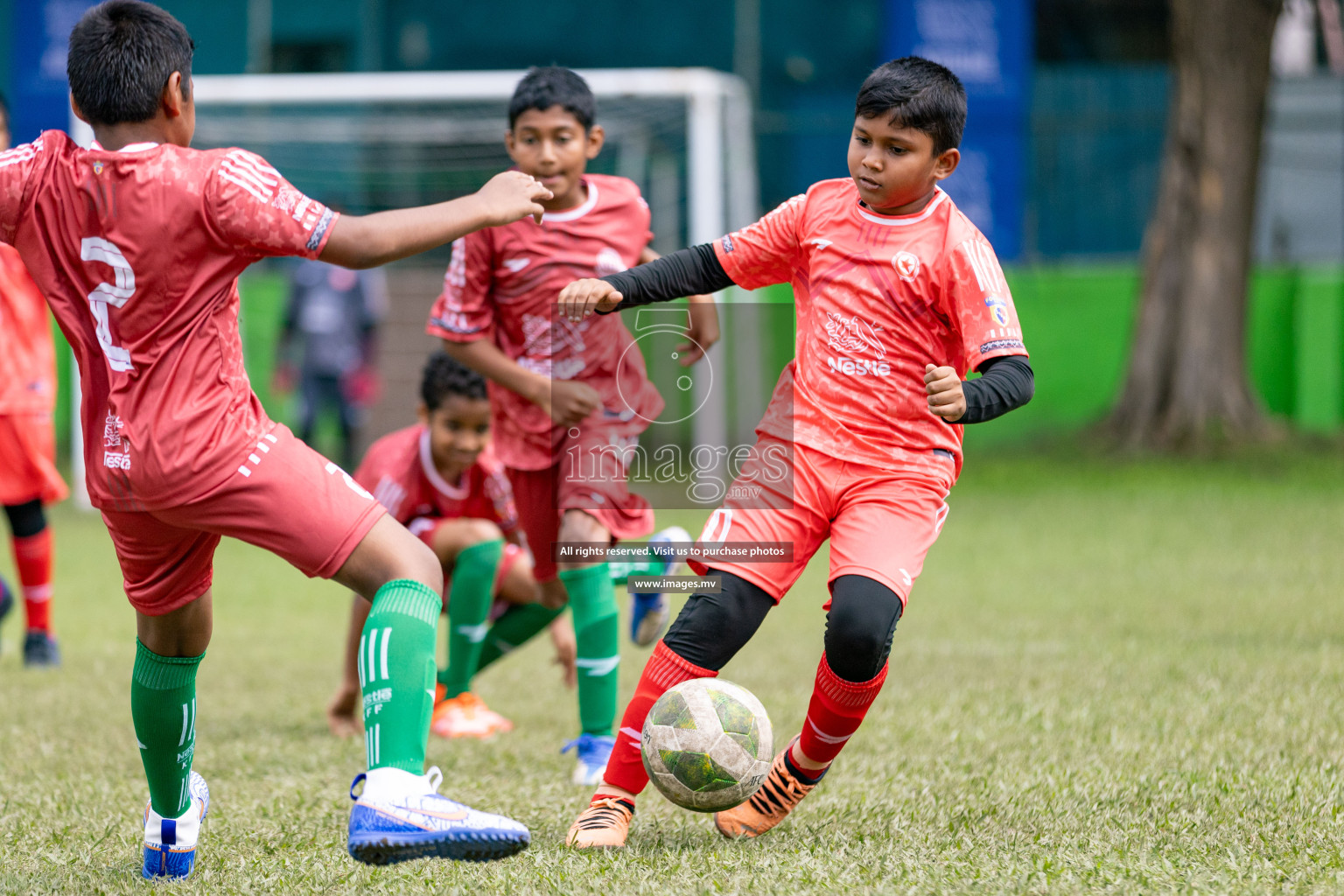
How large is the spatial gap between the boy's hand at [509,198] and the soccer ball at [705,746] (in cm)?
111

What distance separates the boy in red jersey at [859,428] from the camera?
331 cm

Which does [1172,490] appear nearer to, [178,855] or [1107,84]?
[1107,84]

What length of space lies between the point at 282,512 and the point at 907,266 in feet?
4.80

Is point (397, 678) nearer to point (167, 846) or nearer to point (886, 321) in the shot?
point (167, 846)

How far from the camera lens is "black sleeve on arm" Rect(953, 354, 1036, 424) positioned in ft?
10.00

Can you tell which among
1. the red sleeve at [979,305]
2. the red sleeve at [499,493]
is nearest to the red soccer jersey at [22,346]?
the red sleeve at [499,493]

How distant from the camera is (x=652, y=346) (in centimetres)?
453

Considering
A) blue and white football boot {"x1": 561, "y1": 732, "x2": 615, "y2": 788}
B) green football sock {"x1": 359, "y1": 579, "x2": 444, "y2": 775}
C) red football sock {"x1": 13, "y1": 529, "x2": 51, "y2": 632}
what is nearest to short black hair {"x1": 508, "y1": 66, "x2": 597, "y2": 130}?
blue and white football boot {"x1": 561, "y1": 732, "x2": 615, "y2": 788}

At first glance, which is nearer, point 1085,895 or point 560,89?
point 1085,895

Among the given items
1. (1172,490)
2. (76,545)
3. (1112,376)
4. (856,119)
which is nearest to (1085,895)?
(856,119)

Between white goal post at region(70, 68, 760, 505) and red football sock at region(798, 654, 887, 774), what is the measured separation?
665 centimetres

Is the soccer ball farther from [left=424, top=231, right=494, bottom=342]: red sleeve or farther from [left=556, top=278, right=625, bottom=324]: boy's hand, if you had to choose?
[left=424, top=231, right=494, bottom=342]: red sleeve

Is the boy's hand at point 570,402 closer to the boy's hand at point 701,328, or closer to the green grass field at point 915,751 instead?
the boy's hand at point 701,328

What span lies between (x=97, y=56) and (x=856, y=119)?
1612 mm
